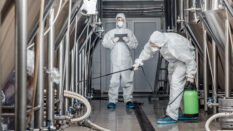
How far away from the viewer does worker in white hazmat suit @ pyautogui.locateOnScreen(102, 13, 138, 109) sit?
4.47 m

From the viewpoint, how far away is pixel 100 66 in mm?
6492

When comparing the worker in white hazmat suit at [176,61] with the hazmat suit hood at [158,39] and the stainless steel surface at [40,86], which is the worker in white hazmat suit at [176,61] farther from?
the stainless steel surface at [40,86]

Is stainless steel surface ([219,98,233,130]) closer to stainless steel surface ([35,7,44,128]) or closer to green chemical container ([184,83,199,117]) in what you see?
green chemical container ([184,83,199,117])

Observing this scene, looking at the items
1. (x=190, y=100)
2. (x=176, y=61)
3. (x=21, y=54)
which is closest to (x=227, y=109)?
(x=190, y=100)

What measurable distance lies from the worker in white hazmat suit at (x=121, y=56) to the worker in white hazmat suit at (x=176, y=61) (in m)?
1.28

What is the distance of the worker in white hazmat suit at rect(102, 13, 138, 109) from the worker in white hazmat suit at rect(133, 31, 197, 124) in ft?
4.19

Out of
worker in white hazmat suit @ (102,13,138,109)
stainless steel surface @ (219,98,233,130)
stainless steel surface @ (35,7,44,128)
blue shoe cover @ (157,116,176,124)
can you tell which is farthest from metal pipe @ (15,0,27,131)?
worker in white hazmat suit @ (102,13,138,109)

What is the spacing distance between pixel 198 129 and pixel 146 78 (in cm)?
400

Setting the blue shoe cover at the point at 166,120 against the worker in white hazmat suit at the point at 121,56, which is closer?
the blue shoe cover at the point at 166,120

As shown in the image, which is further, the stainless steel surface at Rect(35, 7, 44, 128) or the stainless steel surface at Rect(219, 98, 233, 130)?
the stainless steel surface at Rect(219, 98, 233, 130)

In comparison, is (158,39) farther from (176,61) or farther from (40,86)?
(40,86)

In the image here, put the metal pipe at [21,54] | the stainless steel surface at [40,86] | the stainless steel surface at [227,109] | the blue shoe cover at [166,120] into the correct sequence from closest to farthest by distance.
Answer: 1. the metal pipe at [21,54]
2. the stainless steel surface at [40,86]
3. the stainless steel surface at [227,109]
4. the blue shoe cover at [166,120]

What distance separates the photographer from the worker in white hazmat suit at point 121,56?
4469 millimetres

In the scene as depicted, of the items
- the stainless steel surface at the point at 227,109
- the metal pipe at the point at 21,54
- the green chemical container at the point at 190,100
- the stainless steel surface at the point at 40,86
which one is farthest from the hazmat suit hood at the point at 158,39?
the metal pipe at the point at 21,54
